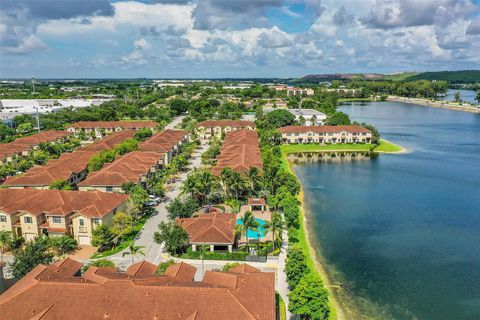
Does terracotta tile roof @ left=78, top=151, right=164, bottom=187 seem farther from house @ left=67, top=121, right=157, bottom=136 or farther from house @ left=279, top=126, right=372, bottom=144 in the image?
house @ left=67, top=121, right=157, bottom=136

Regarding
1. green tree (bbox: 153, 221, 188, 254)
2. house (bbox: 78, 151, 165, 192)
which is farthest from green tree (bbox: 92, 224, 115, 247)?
house (bbox: 78, 151, 165, 192)

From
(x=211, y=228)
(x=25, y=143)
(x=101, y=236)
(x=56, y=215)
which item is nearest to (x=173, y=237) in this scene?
(x=211, y=228)

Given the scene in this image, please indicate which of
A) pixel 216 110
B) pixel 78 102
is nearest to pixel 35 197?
pixel 216 110

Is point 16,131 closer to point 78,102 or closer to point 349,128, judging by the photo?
point 78,102

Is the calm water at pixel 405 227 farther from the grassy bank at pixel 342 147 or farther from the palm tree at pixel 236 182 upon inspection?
the palm tree at pixel 236 182

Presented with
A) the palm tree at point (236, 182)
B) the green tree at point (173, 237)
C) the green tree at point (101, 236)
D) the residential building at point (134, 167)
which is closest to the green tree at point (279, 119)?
the residential building at point (134, 167)

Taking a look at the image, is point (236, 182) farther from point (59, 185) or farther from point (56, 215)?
point (59, 185)
